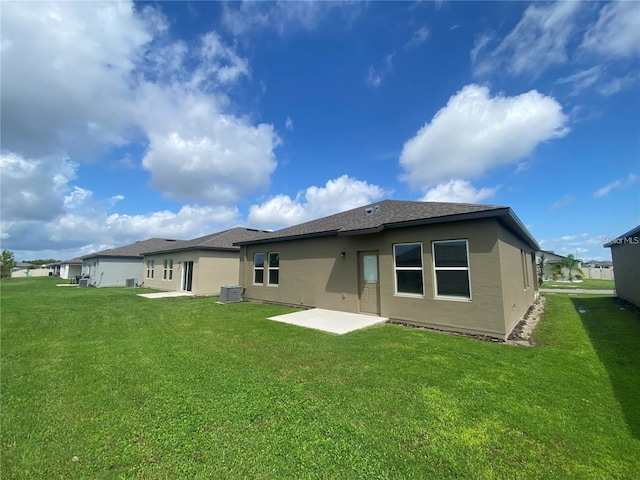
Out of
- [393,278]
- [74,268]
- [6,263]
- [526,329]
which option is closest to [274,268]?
[393,278]

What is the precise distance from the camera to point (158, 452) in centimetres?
257

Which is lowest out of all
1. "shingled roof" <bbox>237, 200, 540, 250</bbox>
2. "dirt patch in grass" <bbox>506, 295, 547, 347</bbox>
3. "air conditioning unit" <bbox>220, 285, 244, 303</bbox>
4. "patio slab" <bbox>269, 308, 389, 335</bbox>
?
"dirt patch in grass" <bbox>506, 295, 547, 347</bbox>

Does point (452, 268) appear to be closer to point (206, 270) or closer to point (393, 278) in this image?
point (393, 278)

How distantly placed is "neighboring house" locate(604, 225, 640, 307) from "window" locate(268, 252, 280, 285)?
1397 centimetres

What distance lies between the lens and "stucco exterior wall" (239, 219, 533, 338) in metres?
6.77

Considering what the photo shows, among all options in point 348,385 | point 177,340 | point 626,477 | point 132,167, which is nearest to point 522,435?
point 626,477

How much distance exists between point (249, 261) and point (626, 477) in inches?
542

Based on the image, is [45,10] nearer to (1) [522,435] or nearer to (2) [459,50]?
(2) [459,50]

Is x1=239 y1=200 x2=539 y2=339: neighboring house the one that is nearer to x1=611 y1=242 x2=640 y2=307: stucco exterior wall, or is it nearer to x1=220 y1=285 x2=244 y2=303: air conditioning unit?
x1=220 y1=285 x2=244 y2=303: air conditioning unit

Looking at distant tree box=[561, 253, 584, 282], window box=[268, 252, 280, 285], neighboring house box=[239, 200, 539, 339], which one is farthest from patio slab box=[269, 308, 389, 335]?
distant tree box=[561, 253, 584, 282]

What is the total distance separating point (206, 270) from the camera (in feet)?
56.9

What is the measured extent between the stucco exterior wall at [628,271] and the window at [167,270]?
2650cm

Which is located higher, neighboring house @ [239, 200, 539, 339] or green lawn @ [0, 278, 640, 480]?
neighboring house @ [239, 200, 539, 339]

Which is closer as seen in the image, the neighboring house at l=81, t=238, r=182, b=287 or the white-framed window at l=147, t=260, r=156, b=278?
the white-framed window at l=147, t=260, r=156, b=278
